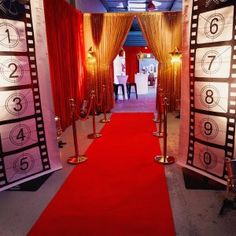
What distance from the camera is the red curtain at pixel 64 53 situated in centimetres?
492

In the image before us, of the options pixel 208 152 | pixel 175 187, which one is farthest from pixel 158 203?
pixel 208 152

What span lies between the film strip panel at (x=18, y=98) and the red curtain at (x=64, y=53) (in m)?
1.87

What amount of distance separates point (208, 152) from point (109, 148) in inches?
71.8

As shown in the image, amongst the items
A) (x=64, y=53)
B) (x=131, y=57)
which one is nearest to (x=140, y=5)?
(x=64, y=53)

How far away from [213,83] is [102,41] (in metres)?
4.96

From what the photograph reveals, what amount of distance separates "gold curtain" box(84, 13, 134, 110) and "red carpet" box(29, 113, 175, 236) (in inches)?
134

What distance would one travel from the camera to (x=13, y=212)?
254cm

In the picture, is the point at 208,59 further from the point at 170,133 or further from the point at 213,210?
the point at 170,133

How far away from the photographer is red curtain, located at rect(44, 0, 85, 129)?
492 cm

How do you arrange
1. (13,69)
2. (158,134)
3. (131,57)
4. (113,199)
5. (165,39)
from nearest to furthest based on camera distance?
(113,199)
(13,69)
(158,134)
(165,39)
(131,57)

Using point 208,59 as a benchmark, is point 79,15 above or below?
above

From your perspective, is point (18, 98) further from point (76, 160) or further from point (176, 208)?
point (176, 208)

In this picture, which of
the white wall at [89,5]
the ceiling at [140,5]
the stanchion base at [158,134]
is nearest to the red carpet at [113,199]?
the stanchion base at [158,134]

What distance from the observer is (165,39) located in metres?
6.99
